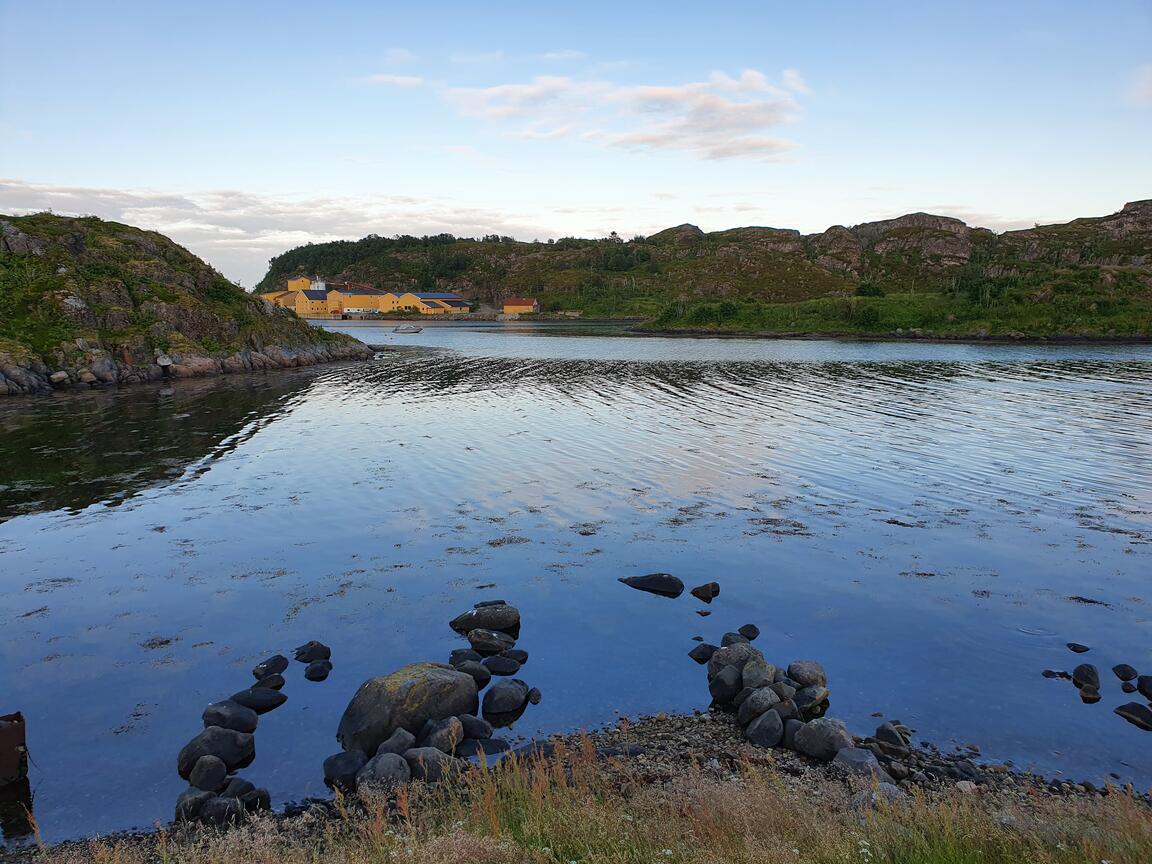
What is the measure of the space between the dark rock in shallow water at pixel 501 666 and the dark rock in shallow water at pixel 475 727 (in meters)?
2.59

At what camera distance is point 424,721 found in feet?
49.2

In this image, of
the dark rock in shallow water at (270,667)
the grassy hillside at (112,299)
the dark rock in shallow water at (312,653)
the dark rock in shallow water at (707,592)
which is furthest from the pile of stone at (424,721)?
the grassy hillside at (112,299)

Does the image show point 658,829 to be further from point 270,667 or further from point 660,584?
point 660,584

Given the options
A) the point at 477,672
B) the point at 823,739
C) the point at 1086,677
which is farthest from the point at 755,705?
the point at 1086,677

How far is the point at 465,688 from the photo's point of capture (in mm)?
15992

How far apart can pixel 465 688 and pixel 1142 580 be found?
21.8m

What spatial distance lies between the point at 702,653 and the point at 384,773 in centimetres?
879

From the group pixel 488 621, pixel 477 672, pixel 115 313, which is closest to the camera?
pixel 477 672

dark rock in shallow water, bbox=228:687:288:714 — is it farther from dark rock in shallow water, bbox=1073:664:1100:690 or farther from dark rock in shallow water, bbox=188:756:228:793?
dark rock in shallow water, bbox=1073:664:1100:690

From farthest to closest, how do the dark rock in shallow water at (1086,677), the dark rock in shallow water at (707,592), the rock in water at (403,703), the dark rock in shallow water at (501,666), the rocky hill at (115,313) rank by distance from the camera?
the rocky hill at (115,313)
the dark rock in shallow water at (707,592)
the dark rock in shallow water at (501,666)
the dark rock in shallow water at (1086,677)
the rock in water at (403,703)

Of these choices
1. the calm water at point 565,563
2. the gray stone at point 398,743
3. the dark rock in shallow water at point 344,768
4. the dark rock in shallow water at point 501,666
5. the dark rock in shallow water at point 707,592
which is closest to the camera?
the dark rock in shallow water at point 344,768

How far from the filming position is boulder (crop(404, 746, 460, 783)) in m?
13.1

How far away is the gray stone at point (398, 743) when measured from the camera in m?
14.0

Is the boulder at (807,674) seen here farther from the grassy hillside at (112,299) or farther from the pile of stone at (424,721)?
the grassy hillside at (112,299)
